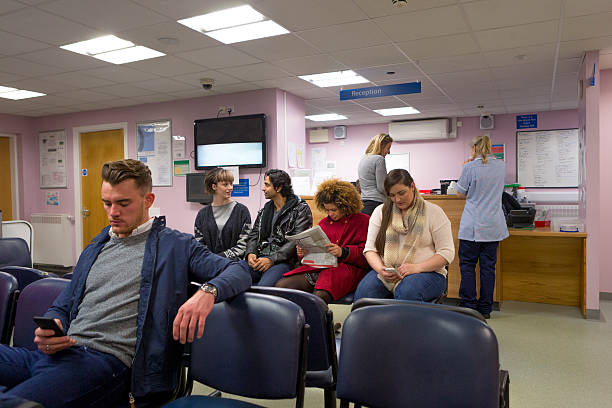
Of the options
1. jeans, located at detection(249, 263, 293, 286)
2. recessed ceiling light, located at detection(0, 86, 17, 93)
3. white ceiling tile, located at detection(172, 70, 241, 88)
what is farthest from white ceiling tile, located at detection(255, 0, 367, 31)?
recessed ceiling light, located at detection(0, 86, 17, 93)

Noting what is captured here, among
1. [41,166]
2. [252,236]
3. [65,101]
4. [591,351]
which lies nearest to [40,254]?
[41,166]

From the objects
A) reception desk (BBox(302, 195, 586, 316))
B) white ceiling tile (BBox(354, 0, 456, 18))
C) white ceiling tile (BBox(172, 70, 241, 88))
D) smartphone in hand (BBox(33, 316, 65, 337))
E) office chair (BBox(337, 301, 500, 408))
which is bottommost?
reception desk (BBox(302, 195, 586, 316))

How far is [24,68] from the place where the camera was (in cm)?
478

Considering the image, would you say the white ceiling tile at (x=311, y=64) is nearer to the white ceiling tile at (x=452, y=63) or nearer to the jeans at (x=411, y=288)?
the white ceiling tile at (x=452, y=63)

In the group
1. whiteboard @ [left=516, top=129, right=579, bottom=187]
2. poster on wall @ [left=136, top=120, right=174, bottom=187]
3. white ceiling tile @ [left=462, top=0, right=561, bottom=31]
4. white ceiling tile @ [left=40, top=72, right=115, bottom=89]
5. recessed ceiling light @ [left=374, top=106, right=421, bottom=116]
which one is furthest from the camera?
whiteboard @ [left=516, top=129, right=579, bottom=187]

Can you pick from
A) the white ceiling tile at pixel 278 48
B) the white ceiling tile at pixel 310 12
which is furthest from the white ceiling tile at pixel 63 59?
the white ceiling tile at pixel 310 12

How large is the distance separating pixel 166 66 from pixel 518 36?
136 inches

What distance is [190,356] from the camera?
1684mm

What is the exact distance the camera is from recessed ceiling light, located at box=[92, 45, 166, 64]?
4.32 meters

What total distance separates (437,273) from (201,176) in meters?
4.12

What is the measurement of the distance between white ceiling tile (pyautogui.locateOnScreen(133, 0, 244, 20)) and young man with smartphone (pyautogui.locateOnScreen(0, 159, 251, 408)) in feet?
6.21

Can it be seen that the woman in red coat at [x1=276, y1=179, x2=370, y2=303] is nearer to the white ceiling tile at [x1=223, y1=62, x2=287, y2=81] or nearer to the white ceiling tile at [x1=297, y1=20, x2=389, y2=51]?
the white ceiling tile at [x1=297, y1=20, x2=389, y2=51]

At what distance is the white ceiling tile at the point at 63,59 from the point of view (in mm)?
4281

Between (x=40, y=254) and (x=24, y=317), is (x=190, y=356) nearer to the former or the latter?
(x=24, y=317)
